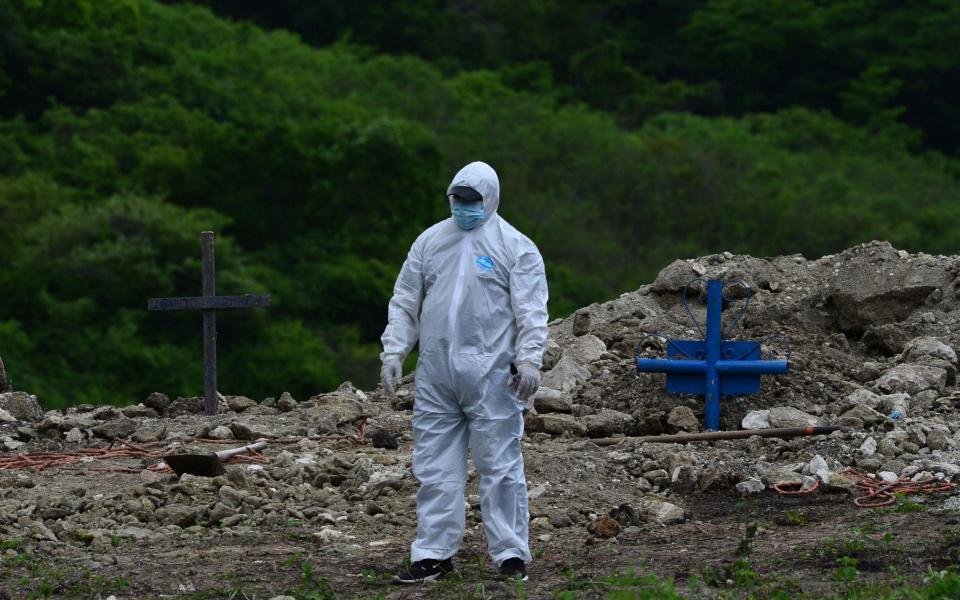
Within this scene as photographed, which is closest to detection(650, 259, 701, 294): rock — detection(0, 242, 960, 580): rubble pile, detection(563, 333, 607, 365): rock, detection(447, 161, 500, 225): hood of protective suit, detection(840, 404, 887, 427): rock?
detection(0, 242, 960, 580): rubble pile

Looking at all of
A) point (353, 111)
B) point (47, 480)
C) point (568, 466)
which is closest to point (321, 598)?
point (568, 466)

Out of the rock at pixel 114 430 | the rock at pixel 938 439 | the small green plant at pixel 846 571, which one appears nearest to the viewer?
the small green plant at pixel 846 571

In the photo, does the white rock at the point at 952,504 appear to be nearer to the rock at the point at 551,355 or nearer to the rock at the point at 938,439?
the rock at the point at 938,439

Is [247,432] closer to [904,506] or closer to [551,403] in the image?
[551,403]

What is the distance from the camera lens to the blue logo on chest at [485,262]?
6.36m

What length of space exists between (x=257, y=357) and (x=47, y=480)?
51.3 ft

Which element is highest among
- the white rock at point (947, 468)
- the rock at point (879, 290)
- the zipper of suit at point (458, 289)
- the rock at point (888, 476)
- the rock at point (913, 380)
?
the zipper of suit at point (458, 289)

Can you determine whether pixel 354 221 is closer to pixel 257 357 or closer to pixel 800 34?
pixel 257 357

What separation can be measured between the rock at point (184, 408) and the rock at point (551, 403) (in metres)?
2.45

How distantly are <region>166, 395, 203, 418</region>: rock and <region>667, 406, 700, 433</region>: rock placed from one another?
3.33 meters

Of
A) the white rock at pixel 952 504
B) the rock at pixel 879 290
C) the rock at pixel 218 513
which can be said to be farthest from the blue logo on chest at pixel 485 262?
the rock at pixel 879 290

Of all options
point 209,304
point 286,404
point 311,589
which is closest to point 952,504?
point 311,589

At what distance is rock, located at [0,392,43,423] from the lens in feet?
35.2

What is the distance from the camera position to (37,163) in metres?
29.4
